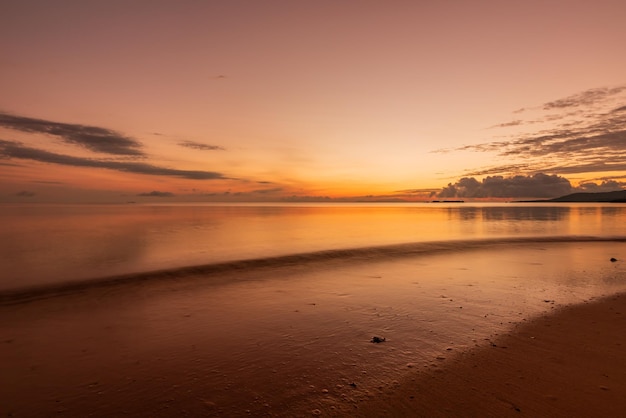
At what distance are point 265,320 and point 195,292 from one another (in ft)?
17.9

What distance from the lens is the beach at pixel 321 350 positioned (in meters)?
5.75

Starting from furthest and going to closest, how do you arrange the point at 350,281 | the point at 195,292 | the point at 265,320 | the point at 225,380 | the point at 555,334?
the point at 350,281 < the point at 195,292 < the point at 265,320 < the point at 555,334 < the point at 225,380

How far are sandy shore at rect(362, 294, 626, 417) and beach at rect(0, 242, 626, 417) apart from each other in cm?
3

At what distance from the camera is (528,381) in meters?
6.25

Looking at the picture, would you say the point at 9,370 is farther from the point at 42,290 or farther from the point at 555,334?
the point at 555,334

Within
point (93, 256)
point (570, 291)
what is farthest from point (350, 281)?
point (93, 256)

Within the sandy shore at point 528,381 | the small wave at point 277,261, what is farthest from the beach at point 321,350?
the small wave at point 277,261

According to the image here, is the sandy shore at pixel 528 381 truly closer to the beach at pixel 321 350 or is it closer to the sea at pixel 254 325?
the beach at pixel 321 350

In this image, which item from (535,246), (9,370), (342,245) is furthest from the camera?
(342,245)

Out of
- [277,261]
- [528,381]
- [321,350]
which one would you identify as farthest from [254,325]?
[277,261]

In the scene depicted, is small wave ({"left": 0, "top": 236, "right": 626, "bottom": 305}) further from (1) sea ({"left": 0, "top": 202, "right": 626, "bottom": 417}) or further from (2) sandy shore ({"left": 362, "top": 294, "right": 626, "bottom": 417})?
Answer: (2) sandy shore ({"left": 362, "top": 294, "right": 626, "bottom": 417})

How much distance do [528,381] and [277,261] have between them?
1738cm

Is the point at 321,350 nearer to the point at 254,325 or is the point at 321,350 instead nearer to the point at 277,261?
the point at 254,325

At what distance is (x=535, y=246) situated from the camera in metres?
27.5
